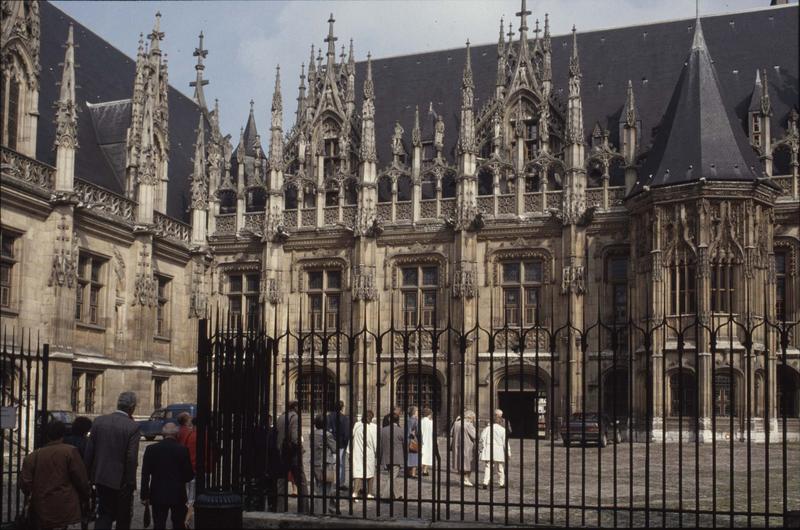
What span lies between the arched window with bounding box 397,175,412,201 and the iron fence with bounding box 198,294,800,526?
4.34 metres

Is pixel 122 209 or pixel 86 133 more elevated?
pixel 86 133

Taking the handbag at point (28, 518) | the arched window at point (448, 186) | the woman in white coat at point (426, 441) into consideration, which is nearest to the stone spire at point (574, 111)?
the arched window at point (448, 186)

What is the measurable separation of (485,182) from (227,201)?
28.8ft

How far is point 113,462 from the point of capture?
988cm

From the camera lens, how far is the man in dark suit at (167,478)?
9.90 meters

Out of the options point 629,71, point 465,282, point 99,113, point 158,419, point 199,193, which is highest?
point 629,71

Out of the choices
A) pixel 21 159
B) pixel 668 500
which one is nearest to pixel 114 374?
pixel 21 159

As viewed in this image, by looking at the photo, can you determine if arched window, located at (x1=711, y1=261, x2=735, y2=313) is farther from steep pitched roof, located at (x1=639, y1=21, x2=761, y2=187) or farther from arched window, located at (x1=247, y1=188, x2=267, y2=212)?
arched window, located at (x1=247, y1=188, x2=267, y2=212)

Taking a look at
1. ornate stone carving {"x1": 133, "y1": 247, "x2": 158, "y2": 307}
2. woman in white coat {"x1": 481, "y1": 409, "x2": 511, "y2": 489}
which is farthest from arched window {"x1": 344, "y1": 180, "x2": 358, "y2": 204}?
woman in white coat {"x1": 481, "y1": 409, "x2": 511, "y2": 489}

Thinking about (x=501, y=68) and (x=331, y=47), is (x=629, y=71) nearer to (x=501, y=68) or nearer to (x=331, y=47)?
(x=501, y=68)

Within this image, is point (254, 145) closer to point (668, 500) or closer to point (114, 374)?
point (114, 374)

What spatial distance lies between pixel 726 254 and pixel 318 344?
41.8ft

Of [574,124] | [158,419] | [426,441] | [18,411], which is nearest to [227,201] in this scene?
[158,419]

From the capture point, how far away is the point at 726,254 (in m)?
26.8
